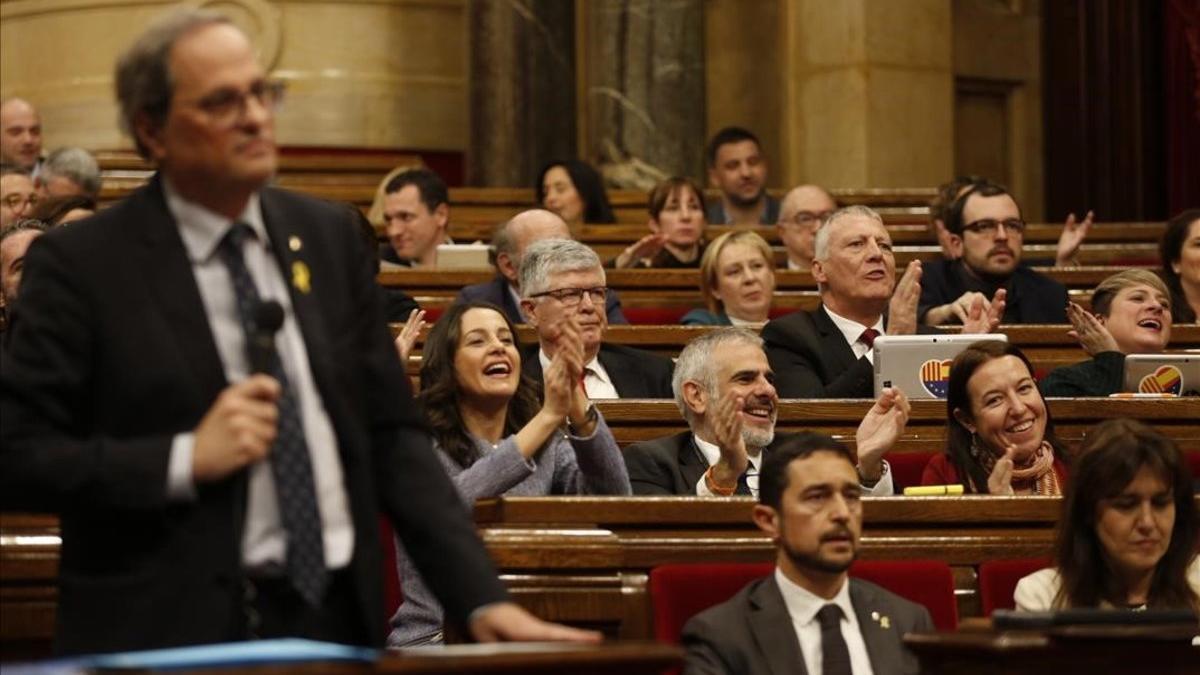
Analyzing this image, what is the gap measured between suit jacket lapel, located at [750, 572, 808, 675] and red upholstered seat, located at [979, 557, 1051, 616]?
470 millimetres

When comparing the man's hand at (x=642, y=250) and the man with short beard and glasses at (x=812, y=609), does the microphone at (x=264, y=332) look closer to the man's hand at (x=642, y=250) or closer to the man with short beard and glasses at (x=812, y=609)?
the man with short beard and glasses at (x=812, y=609)

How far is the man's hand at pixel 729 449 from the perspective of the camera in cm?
432

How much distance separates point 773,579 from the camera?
341 centimetres

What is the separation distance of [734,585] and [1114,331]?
2.32m

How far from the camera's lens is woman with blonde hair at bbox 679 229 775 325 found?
6.24 m

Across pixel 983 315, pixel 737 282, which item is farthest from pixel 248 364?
pixel 737 282

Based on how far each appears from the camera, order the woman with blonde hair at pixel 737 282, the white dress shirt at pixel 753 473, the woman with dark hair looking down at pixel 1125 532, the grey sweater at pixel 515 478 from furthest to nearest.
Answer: the woman with blonde hair at pixel 737 282 < the white dress shirt at pixel 753 473 < the grey sweater at pixel 515 478 < the woman with dark hair looking down at pixel 1125 532

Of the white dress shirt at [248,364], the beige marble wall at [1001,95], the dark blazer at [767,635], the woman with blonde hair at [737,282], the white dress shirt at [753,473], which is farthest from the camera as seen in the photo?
the beige marble wall at [1001,95]

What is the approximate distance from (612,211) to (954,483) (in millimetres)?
4181

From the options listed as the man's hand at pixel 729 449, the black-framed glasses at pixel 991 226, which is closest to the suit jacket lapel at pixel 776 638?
the man's hand at pixel 729 449

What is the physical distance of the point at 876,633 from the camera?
11.0 ft

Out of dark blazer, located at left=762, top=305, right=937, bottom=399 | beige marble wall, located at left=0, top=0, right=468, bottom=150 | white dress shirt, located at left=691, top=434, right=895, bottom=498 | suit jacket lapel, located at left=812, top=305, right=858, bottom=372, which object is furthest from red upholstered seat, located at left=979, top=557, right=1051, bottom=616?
beige marble wall, located at left=0, top=0, right=468, bottom=150

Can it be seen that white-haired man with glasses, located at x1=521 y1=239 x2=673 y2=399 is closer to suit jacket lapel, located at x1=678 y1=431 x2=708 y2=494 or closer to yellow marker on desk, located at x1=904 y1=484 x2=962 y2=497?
suit jacket lapel, located at x1=678 y1=431 x2=708 y2=494

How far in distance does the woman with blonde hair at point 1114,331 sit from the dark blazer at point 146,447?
130 inches
